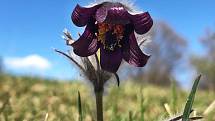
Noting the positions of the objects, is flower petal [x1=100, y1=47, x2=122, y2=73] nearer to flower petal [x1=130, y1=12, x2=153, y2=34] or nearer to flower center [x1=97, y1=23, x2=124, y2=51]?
flower center [x1=97, y1=23, x2=124, y2=51]

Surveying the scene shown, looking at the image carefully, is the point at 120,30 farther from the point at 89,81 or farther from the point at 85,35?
the point at 89,81

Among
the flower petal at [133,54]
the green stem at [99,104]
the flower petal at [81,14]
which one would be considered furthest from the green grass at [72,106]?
the flower petal at [81,14]

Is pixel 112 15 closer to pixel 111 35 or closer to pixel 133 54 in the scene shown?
pixel 111 35

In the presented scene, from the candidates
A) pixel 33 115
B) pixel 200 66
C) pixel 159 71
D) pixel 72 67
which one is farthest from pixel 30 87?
pixel 159 71

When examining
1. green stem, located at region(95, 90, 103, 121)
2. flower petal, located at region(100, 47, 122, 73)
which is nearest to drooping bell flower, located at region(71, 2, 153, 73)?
flower petal, located at region(100, 47, 122, 73)

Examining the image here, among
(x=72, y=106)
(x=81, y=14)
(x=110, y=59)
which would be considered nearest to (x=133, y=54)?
(x=110, y=59)
